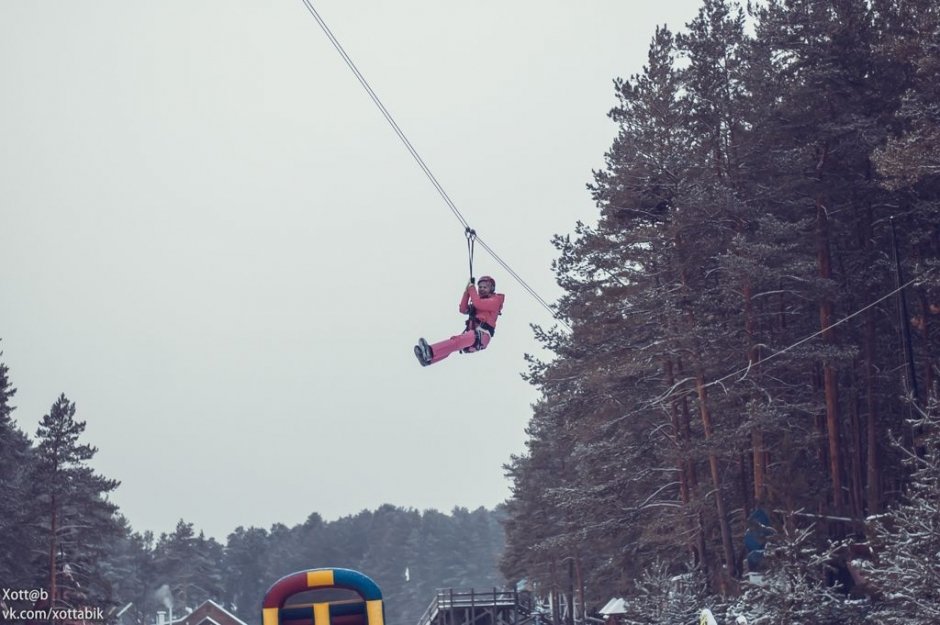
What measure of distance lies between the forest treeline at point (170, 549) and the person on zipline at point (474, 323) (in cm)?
2962

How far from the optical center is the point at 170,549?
97.0 m

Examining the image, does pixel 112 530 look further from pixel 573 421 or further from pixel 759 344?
pixel 759 344

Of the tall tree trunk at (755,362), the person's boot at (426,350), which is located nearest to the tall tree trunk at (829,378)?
the tall tree trunk at (755,362)

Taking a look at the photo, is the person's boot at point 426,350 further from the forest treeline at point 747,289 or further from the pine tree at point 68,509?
the pine tree at point 68,509

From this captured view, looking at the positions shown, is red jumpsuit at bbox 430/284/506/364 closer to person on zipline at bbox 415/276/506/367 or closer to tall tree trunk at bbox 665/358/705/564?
person on zipline at bbox 415/276/506/367

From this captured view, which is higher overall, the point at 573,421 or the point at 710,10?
the point at 710,10

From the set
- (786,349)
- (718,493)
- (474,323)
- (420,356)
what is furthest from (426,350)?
(718,493)

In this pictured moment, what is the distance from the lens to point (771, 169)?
3203cm

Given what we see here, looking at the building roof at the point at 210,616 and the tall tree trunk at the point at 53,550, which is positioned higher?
the tall tree trunk at the point at 53,550

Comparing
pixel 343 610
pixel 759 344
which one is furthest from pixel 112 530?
pixel 343 610

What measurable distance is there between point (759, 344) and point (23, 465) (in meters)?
45.9

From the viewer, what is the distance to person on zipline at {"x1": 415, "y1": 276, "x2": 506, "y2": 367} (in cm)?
2005

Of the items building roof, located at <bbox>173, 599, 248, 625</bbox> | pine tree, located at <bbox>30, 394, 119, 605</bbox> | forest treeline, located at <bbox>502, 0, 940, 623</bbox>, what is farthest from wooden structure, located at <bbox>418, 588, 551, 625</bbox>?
forest treeline, located at <bbox>502, 0, 940, 623</bbox>

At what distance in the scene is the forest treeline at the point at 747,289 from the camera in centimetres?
3102
